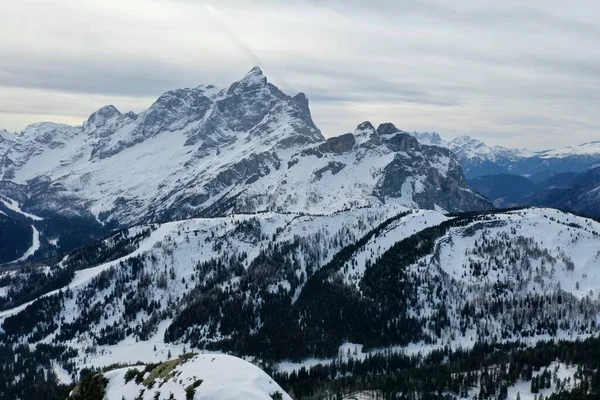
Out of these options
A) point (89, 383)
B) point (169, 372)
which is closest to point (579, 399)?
point (169, 372)

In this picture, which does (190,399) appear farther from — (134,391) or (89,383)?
(89,383)

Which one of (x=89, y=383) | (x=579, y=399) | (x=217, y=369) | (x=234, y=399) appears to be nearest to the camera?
(x=234, y=399)

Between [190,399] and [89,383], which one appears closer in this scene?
[190,399]

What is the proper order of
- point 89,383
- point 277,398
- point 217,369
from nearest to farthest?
point 277,398 → point 217,369 → point 89,383

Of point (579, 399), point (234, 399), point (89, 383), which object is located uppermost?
point (234, 399)

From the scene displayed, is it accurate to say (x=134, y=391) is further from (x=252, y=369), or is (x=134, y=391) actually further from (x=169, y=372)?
(x=252, y=369)

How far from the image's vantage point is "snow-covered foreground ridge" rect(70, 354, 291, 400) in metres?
111

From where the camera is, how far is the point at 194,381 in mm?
116875

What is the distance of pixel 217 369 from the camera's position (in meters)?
122

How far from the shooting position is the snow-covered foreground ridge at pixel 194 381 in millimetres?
111125

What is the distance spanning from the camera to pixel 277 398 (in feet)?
374

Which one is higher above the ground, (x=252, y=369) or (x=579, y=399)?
(x=252, y=369)

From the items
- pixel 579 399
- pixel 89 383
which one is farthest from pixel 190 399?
pixel 579 399

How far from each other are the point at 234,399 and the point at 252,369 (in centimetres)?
1597
